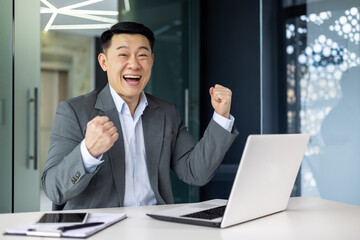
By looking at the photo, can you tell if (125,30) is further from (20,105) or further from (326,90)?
(326,90)

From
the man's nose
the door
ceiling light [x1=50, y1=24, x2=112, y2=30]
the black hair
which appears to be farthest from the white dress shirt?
ceiling light [x1=50, y1=24, x2=112, y2=30]

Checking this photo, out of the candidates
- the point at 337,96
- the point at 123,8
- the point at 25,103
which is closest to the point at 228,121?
the point at 337,96

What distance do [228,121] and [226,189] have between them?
2.29 metres

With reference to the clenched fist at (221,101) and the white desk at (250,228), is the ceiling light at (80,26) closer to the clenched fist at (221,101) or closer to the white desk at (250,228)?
the clenched fist at (221,101)

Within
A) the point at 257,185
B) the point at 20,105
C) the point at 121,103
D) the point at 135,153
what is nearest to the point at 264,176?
the point at 257,185

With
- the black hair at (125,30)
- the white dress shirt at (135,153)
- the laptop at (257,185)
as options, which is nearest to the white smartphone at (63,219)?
the laptop at (257,185)

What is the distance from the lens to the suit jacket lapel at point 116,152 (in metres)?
1.83

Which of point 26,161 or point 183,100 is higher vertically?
point 183,100

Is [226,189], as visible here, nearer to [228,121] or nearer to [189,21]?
[189,21]

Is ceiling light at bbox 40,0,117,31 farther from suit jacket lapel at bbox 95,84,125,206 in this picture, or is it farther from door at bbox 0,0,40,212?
suit jacket lapel at bbox 95,84,125,206

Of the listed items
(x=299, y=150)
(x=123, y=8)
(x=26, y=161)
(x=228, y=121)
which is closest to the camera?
(x=299, y=150)

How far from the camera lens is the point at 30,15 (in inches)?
129

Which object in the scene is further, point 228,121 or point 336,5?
point 336,5

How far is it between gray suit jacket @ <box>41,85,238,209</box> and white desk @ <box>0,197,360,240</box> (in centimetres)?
19
